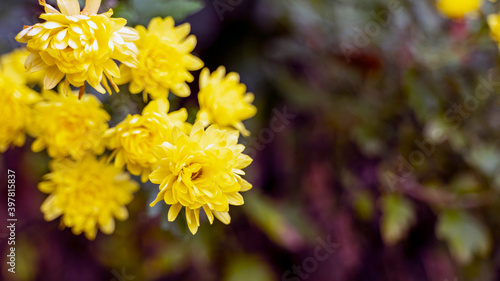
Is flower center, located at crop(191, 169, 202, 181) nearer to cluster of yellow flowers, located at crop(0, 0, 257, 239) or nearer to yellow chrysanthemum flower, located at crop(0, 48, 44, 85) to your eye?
cluster of yellow flowers, located at crop(0, 0, 257, 239)

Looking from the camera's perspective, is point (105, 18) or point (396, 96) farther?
point (396, 96)

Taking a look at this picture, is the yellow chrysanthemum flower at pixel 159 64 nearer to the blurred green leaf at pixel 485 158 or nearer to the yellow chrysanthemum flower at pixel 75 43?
→ the yellow chrysanthemum flower at pixel 75 43

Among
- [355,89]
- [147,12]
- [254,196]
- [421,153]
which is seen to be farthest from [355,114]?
[147,12]

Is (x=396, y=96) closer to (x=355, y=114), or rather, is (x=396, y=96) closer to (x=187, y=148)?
(x=355, y=114)

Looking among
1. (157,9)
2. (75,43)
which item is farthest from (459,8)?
(75,43)

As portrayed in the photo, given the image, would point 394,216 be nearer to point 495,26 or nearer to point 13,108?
point 495,26

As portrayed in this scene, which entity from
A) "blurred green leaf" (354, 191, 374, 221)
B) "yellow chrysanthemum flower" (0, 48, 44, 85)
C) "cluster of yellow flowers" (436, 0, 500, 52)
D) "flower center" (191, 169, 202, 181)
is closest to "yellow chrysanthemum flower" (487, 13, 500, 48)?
"cluster of yellow flowers" (436, 0, 500, 52)
